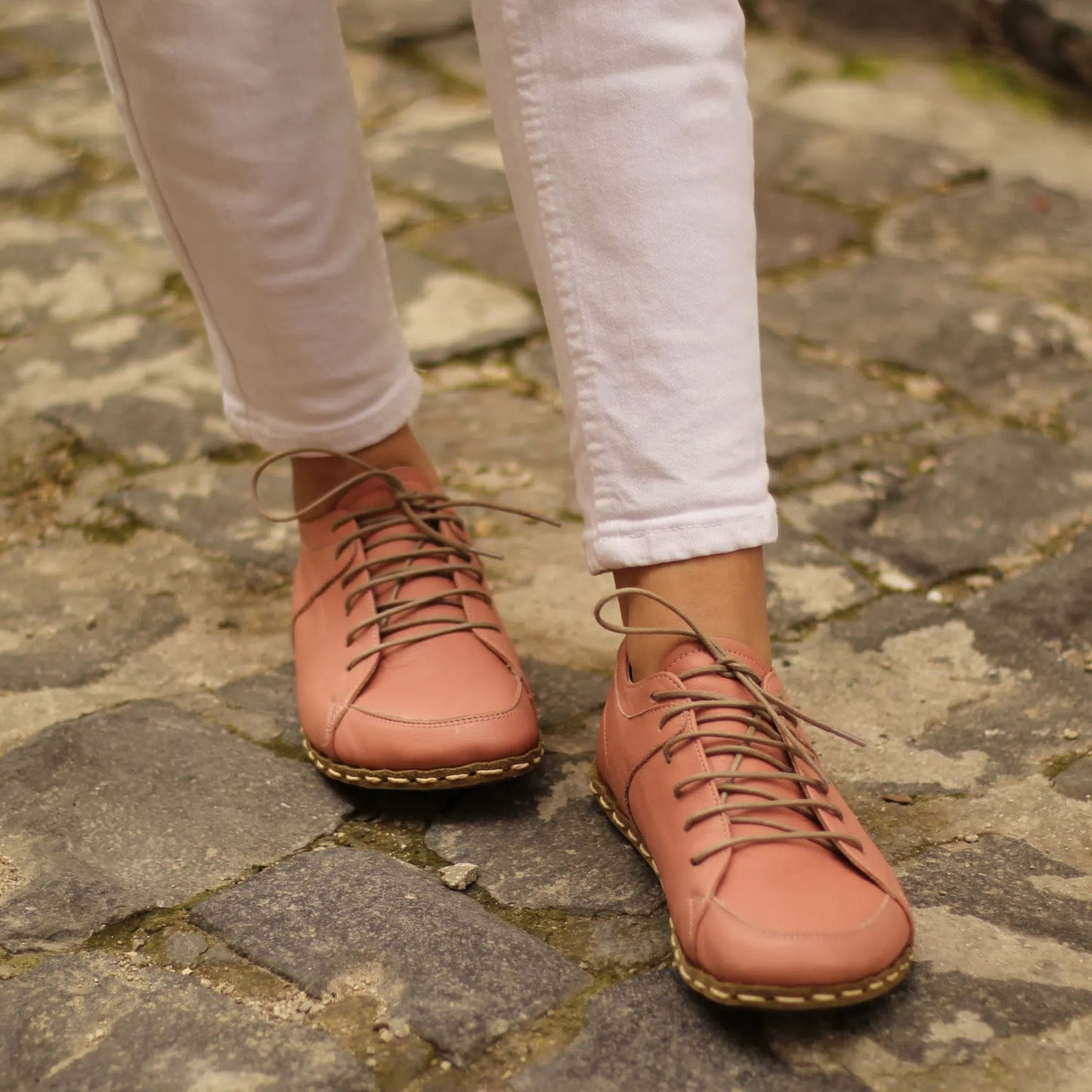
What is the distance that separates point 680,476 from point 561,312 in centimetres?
15

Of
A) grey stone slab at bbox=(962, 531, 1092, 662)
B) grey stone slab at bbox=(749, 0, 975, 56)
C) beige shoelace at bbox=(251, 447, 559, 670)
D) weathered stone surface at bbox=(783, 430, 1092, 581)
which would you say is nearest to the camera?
beige shoelace at bbox=(251, 447, 559, 670)

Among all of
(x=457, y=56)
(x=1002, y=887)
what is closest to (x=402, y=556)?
(x=1002, y=887)

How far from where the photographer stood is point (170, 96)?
102 cm

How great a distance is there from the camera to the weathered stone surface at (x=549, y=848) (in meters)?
1.00

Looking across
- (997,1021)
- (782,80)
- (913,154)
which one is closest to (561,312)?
(997,1021)

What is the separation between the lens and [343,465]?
1236 mm

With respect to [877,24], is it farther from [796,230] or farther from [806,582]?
[806,582]

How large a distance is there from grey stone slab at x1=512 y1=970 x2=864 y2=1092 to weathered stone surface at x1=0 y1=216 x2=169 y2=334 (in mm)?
1655

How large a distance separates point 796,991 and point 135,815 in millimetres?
568

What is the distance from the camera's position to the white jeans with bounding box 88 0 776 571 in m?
0.92

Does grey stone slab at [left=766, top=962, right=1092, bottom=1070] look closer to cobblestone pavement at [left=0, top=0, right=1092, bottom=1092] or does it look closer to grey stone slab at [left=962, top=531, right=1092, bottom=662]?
cobblestone pavement at [left=0, top=0, right=1092, bottom=1092]

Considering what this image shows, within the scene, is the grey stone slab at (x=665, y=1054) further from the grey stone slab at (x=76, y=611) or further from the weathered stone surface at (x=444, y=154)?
the weathered stone surface at (x=444, y=154)

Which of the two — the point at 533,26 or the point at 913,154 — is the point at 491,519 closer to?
the point at 533,26

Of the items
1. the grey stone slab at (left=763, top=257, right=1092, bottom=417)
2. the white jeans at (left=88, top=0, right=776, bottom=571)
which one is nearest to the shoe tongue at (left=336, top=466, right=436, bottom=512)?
the white jeans at (left=88, top=0, right=776, bottom=571)
